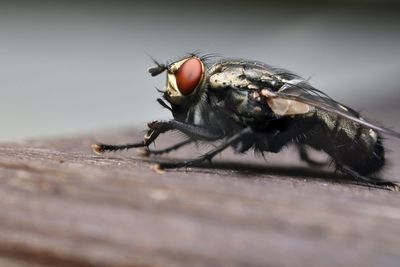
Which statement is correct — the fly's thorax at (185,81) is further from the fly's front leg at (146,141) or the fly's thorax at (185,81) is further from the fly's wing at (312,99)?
the fly's wing at (312,99)

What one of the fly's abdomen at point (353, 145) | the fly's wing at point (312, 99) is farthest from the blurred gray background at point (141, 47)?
the fly's wing at point (312, 99)

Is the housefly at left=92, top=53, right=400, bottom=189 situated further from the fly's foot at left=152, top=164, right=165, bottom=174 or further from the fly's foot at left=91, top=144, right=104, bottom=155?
the fly's foot at left=152, top=164, right=165, bottom=174

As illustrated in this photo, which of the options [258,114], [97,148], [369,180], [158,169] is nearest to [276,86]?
[258,114]

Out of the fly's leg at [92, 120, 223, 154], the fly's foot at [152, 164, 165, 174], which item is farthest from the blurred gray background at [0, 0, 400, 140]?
the fly's foot at [152, 164, 165, 174]

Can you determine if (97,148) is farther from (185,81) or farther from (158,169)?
(158,169)

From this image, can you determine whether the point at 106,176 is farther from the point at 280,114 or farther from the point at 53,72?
the point at 53,72

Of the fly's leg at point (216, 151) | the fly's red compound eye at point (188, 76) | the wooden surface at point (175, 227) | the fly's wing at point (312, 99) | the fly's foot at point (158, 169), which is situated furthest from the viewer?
the fly's red compound eye at point (188, 76)

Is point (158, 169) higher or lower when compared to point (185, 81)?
lower

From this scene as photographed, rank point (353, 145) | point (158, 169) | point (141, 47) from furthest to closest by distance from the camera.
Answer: point (141, 47)
point (353, 145)
point (158, 169)

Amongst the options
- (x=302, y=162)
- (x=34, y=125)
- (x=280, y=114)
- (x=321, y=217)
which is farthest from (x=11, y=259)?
(x=34, y=125)
